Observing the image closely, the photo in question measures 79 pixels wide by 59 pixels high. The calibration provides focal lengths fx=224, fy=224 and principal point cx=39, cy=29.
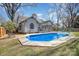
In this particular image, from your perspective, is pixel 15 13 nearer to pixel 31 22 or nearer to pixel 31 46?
pixel 31 22

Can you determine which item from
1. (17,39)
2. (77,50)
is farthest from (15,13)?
(77,50)

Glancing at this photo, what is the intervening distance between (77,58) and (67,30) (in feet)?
0.90

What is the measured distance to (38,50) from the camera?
2059 mm

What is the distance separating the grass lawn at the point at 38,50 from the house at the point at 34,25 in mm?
161

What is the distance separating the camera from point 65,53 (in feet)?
6.72

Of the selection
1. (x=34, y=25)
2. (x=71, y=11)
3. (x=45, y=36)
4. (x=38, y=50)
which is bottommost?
(x=38, y=50)

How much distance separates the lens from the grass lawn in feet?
6.73

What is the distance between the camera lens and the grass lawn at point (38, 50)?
205 centimetres

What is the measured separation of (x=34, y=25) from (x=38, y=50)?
23 centimetres

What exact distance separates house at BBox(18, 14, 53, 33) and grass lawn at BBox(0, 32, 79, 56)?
0.16 m

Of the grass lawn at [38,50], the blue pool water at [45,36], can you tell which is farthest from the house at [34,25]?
the grass lawn at [38,50]

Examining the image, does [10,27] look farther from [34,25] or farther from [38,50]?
[38,50]

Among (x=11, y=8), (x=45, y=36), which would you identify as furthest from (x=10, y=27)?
(x=45, y=36)

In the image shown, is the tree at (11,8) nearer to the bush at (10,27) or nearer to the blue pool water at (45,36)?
the bush at (10,27)
